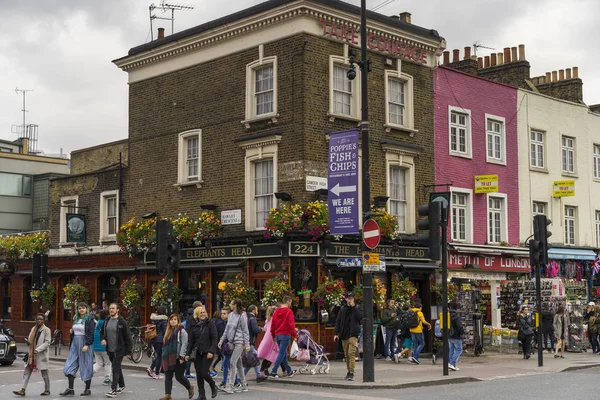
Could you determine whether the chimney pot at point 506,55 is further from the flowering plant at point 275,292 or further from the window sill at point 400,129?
the flowering plant at point 275,292

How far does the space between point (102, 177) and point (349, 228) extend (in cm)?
1480

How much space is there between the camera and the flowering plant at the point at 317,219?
23.3 m

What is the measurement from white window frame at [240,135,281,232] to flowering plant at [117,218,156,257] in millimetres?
3880

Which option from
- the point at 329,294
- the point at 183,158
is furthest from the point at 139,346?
the point at 183,158

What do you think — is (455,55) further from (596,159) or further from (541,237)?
(541,237)

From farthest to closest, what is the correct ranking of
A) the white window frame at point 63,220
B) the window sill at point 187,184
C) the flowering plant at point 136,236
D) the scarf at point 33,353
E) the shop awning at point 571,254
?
the white window frame at point 63,220
the shop awning at point 571,254
the flowering plant at point 136,236
the window sill at point 187,184
the scarf at point 33,353

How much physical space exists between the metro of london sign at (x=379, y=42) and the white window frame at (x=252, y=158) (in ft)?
11.8

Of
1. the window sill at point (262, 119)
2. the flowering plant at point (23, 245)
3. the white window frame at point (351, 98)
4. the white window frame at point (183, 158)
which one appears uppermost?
the white window frame at point (351, 98)

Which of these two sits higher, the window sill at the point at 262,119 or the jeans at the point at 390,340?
the window sill at the point at 262,119

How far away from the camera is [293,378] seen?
18.9m

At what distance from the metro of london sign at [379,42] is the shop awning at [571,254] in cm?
1010

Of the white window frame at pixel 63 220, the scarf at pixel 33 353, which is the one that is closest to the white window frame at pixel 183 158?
the white window frame at pixel 63 220

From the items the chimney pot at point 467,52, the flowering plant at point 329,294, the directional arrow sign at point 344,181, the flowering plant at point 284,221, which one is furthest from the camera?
the chimney pot at point 467,52

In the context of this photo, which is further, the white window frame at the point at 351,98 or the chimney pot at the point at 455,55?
the chimney pot at the point at 455,55
